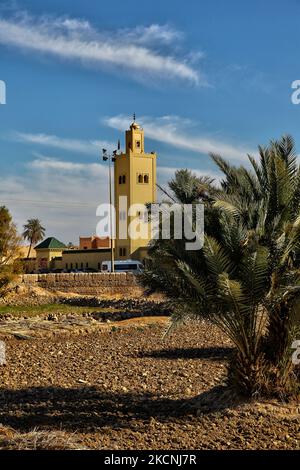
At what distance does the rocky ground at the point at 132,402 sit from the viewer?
25.5 ft

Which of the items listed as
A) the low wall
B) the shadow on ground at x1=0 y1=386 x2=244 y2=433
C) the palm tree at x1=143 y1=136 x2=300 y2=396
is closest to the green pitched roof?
the low wall

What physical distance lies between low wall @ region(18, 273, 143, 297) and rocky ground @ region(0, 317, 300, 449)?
69.1ft

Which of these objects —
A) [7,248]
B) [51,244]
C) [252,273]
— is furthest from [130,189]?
[252,273]

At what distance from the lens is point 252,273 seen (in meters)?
8.01

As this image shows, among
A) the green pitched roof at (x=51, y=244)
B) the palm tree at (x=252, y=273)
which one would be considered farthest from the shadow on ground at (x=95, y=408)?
the green pitched roof at (x=51, y=244)

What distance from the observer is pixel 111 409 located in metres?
9.45

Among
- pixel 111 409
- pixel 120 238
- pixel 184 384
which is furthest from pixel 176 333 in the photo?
pixel 120 238

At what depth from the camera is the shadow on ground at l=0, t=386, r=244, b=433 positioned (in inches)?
341

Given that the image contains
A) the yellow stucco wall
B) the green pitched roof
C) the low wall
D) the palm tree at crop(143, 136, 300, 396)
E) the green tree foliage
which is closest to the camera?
the palm tree at crop(143, 136, 300, 396)

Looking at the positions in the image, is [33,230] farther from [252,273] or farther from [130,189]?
[252,273]

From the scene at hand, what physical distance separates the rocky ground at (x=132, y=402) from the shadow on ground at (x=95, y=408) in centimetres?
2

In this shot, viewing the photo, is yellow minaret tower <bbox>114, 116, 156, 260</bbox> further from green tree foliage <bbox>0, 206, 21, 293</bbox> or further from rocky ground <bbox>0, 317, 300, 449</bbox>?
rocky ground <bbox>0, 317, 300, 449</bbox>

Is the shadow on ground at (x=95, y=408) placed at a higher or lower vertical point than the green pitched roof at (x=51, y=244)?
A: lower

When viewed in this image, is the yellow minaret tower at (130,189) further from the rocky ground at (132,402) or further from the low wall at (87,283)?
the rocky ground at (132,402)
